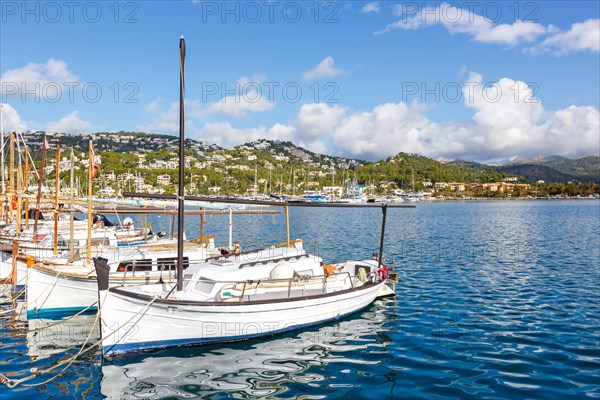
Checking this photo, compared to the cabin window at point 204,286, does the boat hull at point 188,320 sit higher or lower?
lower

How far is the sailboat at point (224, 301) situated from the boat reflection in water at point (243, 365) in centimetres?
49

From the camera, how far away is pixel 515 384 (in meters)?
12.1

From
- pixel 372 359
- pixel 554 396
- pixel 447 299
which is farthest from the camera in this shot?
pixel 447 299

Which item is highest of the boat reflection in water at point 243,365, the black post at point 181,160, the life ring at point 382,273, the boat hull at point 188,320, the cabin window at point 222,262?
the black post at point 181,160

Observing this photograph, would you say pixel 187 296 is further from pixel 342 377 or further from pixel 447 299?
pixel 447 299

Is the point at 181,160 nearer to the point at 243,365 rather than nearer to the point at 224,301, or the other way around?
the point at 224,301

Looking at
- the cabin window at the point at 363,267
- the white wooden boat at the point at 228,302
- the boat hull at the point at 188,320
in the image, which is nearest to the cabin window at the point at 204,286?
the white wooden boat at the point at 228,302

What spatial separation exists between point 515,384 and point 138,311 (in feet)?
37.9

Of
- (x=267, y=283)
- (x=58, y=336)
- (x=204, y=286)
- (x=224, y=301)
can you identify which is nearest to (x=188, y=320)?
(x=224, y=301)

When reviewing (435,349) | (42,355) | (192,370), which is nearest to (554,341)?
(435,349)

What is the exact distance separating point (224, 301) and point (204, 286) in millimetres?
1481

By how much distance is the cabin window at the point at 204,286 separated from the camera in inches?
650

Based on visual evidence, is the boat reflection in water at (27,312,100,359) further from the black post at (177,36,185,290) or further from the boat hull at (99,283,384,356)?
the black post at (177,36,185,290)

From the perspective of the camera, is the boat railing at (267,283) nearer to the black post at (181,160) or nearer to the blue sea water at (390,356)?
the black post at (181,160)
